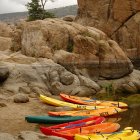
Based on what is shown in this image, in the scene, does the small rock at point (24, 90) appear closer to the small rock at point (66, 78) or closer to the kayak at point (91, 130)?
the small rock at point (66, 78)

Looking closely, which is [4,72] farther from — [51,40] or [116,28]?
[116,28]

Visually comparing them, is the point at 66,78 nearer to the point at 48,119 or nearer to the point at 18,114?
the point at 18,114

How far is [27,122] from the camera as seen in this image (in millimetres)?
16656

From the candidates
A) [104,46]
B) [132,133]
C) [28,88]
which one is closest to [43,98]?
[28,88]

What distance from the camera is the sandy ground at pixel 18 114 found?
15.6 m

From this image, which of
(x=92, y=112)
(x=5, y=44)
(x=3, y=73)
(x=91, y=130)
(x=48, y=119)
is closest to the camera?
(x=91, y=130)

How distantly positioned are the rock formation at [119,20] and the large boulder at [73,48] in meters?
9.65

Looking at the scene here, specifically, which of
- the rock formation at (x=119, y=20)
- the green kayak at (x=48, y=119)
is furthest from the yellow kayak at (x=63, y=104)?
the rock formation at (x=119, y=20)

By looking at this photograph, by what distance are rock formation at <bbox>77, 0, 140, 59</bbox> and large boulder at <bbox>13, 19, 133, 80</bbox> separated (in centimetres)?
965

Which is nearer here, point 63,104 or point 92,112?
point 92,112

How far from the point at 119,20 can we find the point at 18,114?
79.4 feet

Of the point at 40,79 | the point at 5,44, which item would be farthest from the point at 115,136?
the point at 5,44

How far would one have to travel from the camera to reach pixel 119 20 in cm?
3931

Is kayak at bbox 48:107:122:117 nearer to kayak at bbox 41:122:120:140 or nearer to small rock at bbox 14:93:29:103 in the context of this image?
kayak at bbox 41:122:120:140
